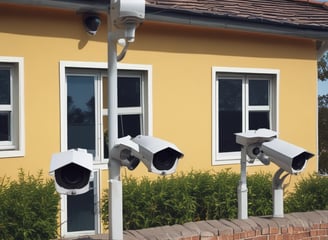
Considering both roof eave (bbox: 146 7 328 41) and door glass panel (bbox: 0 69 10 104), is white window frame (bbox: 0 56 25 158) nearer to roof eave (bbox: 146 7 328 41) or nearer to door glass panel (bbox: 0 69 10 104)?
door glass panel (bbox: 0 69 10 104)

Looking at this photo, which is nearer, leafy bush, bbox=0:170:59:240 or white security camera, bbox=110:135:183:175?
white security camera, bbox=110:135:183:175

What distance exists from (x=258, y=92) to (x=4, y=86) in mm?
4071

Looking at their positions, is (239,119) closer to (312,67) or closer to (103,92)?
(312,67)

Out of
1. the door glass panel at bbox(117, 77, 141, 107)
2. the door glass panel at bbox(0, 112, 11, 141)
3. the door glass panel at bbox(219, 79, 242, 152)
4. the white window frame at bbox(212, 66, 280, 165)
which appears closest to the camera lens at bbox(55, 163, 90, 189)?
the door glass panel at bbox(0, 112, 11, 141)

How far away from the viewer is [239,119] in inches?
310

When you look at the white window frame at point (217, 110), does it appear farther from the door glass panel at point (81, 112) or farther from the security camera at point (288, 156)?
the security camera at point (288, 156)

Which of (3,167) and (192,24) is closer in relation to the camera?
(3,167)

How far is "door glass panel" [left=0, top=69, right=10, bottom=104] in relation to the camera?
19.9 ft

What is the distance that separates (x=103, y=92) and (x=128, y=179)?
4.84ft

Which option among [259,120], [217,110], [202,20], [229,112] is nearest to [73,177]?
[202,20]

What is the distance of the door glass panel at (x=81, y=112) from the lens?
652cm

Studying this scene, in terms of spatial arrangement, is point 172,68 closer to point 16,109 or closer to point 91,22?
point 91,22

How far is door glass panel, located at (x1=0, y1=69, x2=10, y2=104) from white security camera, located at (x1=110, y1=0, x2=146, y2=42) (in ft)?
9.86

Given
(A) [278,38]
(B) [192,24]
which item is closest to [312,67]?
(A) [278,38]
